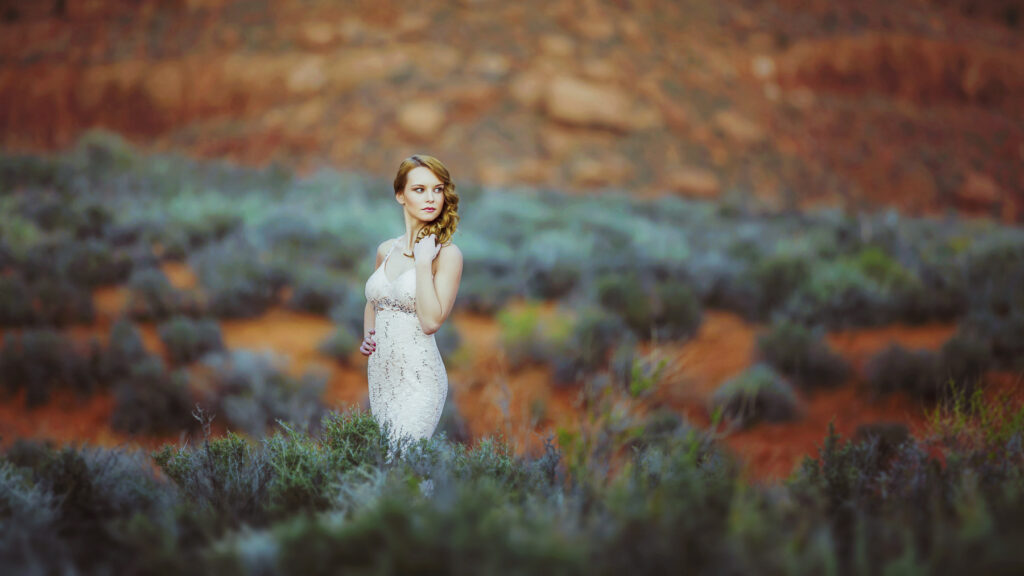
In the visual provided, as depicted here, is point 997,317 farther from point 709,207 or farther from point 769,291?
point 709,207

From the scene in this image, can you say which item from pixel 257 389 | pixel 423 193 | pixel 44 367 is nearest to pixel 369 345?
pixel 423 193

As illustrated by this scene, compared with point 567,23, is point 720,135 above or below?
below

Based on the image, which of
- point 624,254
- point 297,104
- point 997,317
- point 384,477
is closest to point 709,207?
point 624,254

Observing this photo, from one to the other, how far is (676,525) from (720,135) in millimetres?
19014

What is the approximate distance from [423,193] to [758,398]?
3758 millimetres

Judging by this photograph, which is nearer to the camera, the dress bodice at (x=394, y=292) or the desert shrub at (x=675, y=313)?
the dress bodice at (x=394, y=292)

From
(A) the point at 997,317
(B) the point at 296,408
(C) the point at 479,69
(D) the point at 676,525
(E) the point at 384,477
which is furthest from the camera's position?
(C) the point at 479,69

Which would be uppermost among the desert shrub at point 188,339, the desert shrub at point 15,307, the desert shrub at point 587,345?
the desert shrub at point 15,307

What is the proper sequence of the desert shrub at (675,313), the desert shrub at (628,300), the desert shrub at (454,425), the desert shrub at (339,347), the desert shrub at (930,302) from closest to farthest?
the desert shrub at (454,425)
the desert shrub at (339,347)
the desert shrub at (675,313)
the desert shrub at (628,300)
the desert shrub at (930,302)

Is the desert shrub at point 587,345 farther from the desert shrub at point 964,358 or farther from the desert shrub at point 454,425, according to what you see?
the desert shrub at point 964,358

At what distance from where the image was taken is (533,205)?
1273cm

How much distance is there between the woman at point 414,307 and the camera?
101 inches

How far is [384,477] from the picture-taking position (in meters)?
2.36

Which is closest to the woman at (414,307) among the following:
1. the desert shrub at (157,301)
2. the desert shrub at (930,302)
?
the desert shrub at (157,301)
